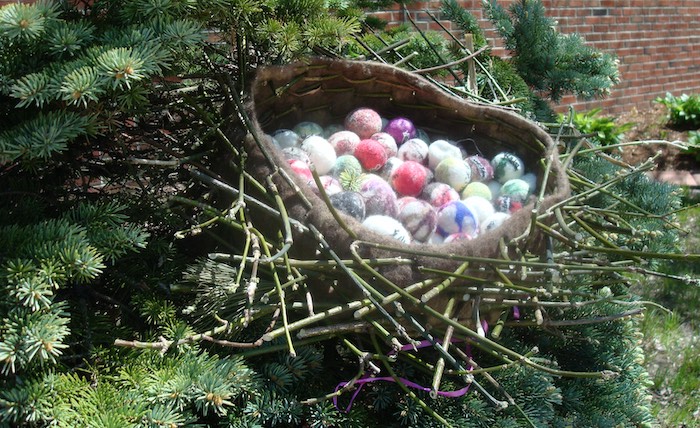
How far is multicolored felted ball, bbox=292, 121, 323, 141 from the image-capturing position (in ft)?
4.99

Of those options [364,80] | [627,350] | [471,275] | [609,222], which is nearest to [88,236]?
[471,275]

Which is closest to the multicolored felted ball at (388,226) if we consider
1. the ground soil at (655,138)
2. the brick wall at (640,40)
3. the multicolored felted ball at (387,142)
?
the multicolored felted ball at (387,142)

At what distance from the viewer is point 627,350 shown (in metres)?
1.54

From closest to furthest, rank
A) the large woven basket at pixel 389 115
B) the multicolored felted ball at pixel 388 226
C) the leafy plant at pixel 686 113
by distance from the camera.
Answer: the large woven basket at pixel 389 115 < the multicolored felted ball at pixel 388 226 < the leafy plant at pixel 686 113

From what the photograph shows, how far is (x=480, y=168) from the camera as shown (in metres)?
1.54

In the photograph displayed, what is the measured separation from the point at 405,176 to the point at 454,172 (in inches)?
4.7

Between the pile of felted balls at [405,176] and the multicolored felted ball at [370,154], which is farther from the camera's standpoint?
the multicolored felted ball at [370,154]

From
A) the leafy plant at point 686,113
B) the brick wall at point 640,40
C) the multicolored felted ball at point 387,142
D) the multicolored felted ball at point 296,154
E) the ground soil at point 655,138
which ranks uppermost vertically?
the multicolored felted ball at point 296,154

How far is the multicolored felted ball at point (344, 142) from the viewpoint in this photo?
1528 millimetres

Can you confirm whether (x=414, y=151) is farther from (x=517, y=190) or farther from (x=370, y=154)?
(x=517, y=190)

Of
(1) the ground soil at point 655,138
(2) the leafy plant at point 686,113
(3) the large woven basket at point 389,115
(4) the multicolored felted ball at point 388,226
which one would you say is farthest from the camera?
(2) the leafy plant at point 686,113

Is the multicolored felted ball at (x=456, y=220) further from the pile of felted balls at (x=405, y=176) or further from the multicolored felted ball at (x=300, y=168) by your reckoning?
the multicolored felted ball at (x=300, y=168)

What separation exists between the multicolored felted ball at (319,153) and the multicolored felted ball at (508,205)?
1.29ft

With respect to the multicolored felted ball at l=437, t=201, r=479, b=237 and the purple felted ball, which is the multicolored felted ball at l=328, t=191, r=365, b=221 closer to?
the multicolored felted ball at l=437, t=201, r=479, b=237
